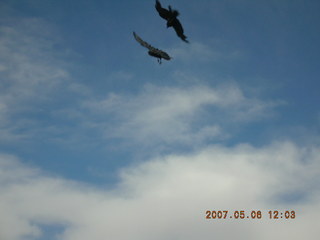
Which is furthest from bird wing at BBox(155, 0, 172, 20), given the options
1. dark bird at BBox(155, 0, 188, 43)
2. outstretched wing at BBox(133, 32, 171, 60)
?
outstretched wing at BBox(133, 32, 171, 60)

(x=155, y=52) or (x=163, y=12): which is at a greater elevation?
(x=163, y=12)

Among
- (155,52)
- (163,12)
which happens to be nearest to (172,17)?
(163,12)

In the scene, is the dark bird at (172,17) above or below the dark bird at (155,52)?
above

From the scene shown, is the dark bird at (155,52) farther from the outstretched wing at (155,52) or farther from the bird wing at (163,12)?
the bird wing at (163,12)

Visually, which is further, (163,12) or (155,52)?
(155,52)

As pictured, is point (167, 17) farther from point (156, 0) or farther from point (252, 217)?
point (252, 217)

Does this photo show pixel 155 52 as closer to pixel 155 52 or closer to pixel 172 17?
pixel 155 52

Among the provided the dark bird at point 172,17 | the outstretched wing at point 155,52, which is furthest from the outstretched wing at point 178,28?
the outstretched wing at point 155,52

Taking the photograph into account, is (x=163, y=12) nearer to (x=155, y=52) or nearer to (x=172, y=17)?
(x=172, y=17)

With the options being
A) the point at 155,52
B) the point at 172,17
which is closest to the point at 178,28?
the point at 172,17

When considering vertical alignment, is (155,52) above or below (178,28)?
below
